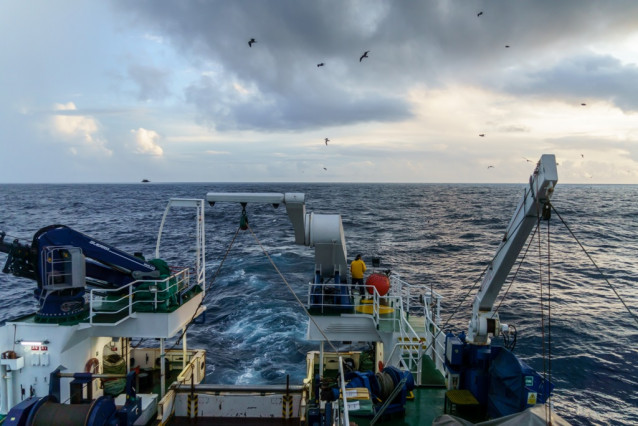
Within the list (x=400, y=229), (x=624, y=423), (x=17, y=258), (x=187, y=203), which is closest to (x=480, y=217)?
(x=400, y=229)

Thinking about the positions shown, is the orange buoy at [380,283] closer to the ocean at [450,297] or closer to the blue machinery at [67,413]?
the ocean at [450,297]

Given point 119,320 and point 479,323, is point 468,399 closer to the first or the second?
point 479,323

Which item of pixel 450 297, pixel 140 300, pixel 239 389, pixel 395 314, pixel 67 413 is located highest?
pixel 140 300

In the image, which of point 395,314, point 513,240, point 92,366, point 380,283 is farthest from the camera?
point 380,283

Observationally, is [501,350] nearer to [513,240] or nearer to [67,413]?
[513,240]

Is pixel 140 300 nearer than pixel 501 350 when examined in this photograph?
No

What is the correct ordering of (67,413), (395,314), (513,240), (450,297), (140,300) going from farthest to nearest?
(450,297) → (140,300) → (395,314) → (513,240) → (67,413)

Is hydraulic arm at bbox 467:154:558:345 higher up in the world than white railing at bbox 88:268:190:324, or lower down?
higher up

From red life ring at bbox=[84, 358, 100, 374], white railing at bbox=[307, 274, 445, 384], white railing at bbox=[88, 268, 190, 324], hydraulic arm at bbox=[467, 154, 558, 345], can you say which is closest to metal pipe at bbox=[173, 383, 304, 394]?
white railing at bbox=[307, 274, 445, 384]

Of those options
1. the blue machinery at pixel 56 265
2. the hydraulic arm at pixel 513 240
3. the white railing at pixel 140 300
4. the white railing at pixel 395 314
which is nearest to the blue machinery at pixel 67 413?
the blue machinery at pixel 56 265

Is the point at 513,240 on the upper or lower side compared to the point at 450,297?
upper

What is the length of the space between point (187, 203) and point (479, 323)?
36.3 feet

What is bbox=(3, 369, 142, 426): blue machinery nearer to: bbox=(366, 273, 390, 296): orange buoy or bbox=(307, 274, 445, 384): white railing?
bbox=(307, 274, 445, 384): white railing

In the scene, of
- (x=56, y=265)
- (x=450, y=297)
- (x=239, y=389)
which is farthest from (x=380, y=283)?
(x=450, y=297)
